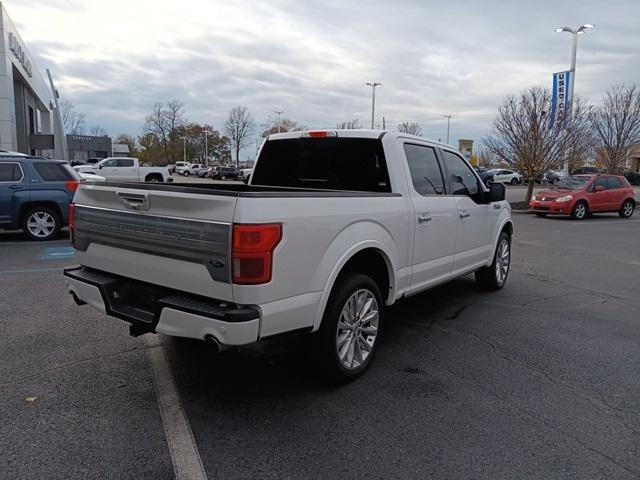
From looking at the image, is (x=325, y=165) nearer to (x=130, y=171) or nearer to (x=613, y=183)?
(x=613, y=183)

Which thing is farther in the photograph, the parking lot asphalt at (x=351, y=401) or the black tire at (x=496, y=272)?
the black tire at (x=496, y=272)

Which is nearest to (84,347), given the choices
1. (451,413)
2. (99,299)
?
(99,299)

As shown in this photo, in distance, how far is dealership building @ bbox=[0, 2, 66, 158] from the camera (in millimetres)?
25688

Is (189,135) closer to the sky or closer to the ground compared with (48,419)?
closer to the sky

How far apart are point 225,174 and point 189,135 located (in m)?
49.9

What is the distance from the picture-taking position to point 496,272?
6.87 meters

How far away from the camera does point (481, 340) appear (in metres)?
4.98

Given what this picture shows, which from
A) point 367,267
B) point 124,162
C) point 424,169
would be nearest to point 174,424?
point 367,267

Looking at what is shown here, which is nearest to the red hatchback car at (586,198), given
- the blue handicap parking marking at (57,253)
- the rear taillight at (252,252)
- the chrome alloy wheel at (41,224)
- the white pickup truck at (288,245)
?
the white pickup truck at (288,245)

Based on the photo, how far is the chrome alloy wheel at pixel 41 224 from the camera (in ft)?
34.9

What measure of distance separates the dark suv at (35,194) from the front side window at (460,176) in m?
8.38

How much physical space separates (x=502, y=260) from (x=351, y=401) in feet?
14.0

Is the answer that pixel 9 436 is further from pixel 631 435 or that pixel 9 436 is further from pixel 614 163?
pixel 614 163

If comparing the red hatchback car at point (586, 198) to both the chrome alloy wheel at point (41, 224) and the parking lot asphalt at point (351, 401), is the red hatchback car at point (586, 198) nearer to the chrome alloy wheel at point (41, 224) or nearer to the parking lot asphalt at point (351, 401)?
the parking lot asphalt at point (351, 401)
